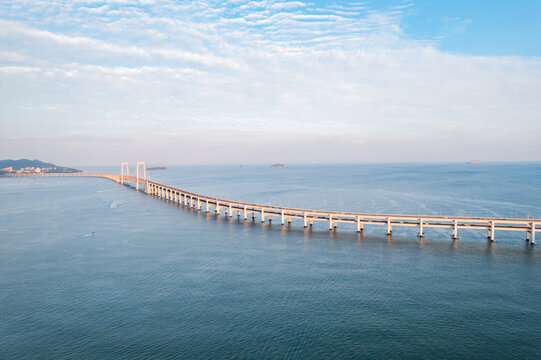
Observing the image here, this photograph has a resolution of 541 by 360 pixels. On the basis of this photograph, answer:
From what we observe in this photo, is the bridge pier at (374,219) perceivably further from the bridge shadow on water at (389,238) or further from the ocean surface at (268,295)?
the ocean surface at (268,295)

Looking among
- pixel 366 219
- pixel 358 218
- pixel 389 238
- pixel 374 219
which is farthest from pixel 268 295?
pixel 374 219

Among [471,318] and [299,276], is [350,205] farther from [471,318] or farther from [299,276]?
[471,318]

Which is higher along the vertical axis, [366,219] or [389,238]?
[366,219]

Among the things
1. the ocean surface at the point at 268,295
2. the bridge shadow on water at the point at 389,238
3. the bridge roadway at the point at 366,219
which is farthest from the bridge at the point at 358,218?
the ocean surface at the point at 268,295

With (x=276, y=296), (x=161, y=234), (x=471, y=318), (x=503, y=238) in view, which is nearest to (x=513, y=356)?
(x=471, y=318)

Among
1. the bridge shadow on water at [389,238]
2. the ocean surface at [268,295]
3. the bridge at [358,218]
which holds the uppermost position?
the bridge at [358,218]

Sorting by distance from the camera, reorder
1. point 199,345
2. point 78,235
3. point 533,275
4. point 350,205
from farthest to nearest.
→ point 350,205 → point 78,235 → point 533,275 → point 199,345

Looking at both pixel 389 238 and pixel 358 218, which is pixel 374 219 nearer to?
pixel 358 218

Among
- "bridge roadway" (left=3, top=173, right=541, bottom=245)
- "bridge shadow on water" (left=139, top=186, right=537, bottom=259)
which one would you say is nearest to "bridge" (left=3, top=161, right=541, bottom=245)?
"bridge roadway" (left=3, top=173, right=541, bottom=245)
